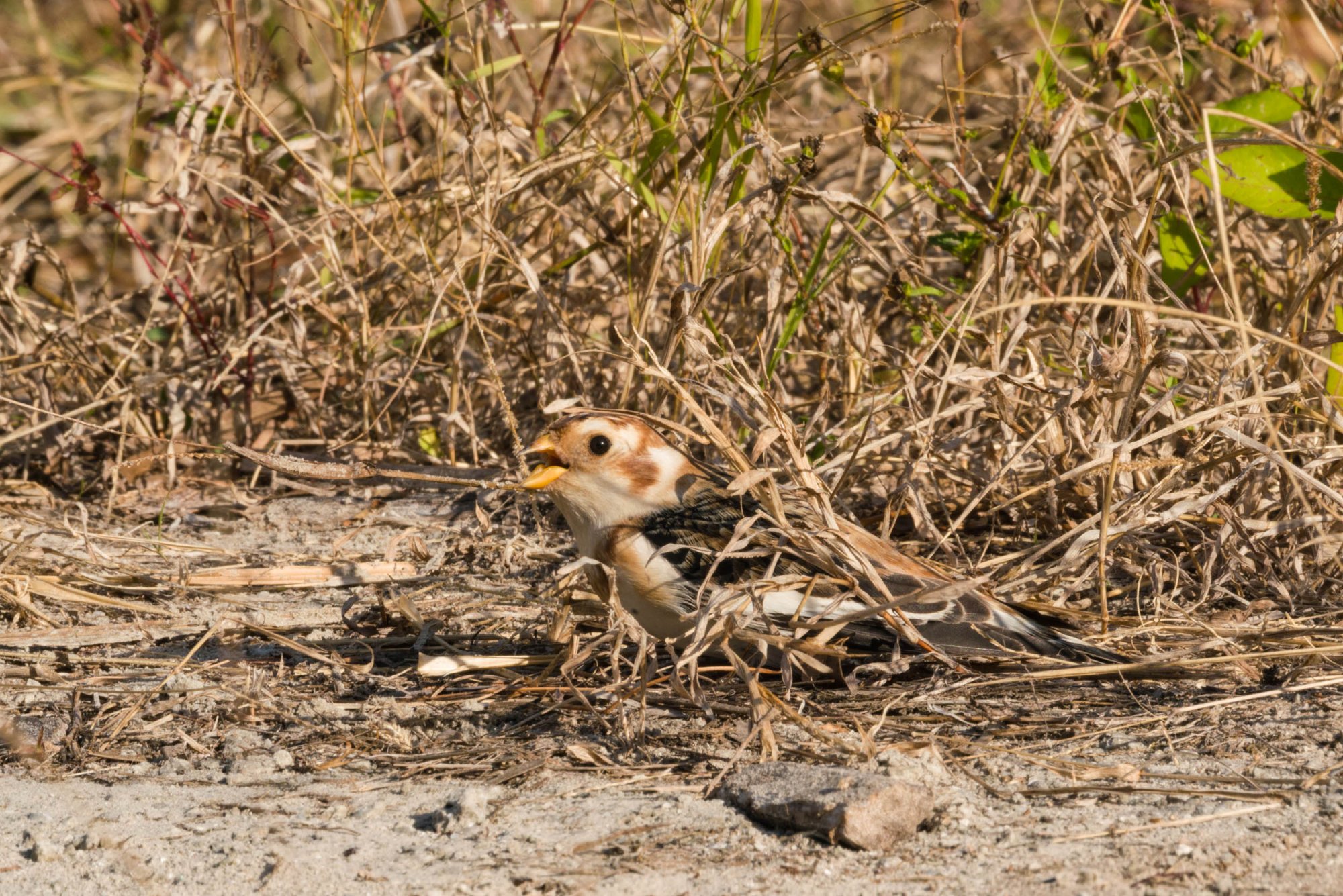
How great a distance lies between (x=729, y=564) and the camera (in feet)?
9.65

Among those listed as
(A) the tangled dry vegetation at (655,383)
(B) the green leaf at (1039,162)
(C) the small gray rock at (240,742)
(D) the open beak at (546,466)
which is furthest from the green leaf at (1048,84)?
(C) the small gray rock at (240,742)

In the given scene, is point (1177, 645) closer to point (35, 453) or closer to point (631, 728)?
point (631, 728)

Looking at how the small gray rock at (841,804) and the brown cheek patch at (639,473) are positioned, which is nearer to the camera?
the small gray rock at (841,804)

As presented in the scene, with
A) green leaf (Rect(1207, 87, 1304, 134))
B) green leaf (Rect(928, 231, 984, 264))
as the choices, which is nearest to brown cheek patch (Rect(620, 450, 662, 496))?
green leaf (Rect(928, 231, 984, 264))

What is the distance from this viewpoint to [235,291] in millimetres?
4398

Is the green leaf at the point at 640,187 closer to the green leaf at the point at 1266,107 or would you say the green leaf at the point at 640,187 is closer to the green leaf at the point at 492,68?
the green leaf at the point at 492,68

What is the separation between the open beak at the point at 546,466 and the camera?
→ 3.09 metres

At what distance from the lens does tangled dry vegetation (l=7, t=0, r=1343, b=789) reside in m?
2.80

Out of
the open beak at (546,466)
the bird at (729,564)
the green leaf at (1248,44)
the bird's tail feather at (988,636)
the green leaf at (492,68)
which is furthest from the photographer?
the green leaf at (1248,44)

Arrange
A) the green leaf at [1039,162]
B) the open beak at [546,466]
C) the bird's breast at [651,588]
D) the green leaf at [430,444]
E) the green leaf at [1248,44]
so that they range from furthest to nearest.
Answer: the green leaf at [430,444] → the green leaf at [1248,44] → the green leaf at [1039,162] → the open beak at [546,466] → the bird's breast at [651,588]

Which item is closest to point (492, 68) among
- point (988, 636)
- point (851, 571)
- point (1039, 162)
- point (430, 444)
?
point (430, 444)

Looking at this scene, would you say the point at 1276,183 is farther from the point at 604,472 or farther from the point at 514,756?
the point at 514,756

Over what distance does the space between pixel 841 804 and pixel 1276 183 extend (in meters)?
2.04

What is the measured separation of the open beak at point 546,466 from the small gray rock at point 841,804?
991 mm
